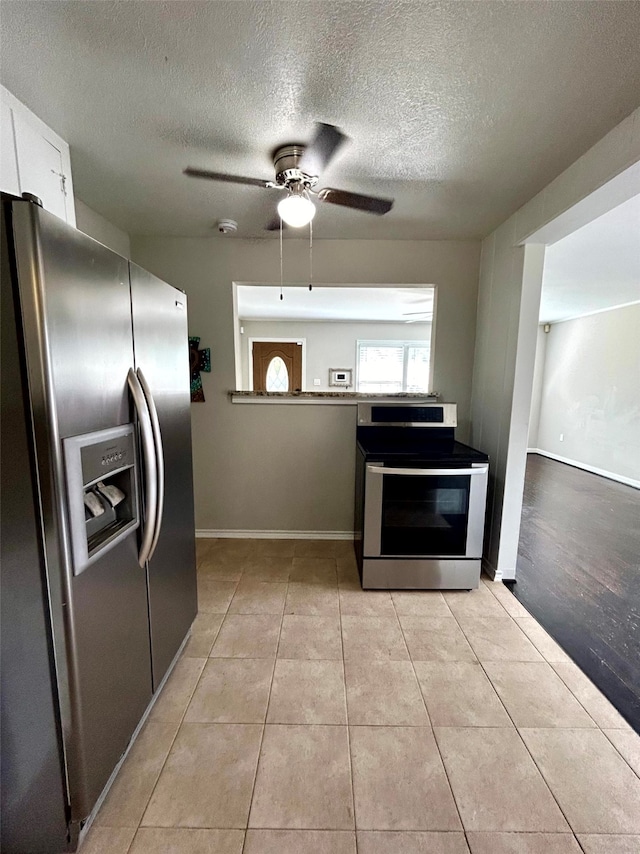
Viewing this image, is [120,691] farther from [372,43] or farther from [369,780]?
[372,43]

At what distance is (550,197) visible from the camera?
1825 millimetres

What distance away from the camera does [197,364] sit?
9.00 ft

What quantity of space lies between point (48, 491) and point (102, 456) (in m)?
0.19

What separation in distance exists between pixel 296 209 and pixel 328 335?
201 inches

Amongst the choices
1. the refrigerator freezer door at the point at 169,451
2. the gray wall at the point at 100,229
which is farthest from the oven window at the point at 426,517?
the gray wall at the point at 100,229

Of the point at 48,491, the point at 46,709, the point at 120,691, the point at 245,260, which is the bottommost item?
the point at 120,691

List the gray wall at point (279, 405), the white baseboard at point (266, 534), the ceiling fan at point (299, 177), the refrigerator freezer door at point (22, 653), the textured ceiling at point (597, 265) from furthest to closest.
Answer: the white baseboard at point (266, 534) < the gray wall at point (279, 405) < the textured ceiling at point (597, 265) < the ceiling fan at point (299, 177) < the refrigerator freezer door at point (22, 653)

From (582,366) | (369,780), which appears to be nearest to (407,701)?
(369,780)

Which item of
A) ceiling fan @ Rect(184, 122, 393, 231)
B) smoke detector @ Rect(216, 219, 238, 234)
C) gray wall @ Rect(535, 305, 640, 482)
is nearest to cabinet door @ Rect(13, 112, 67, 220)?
ceiling fan @ Rect(184, 122, 393, 231)

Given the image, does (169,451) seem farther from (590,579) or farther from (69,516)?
(590,579)

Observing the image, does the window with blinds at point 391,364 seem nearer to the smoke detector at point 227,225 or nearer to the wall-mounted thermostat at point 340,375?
the wall-mounted thermostat at point 340,375

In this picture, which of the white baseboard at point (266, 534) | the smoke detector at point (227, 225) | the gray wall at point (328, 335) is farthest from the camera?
the gray wall at point (328, 335)

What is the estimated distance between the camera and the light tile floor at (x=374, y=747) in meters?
1.04

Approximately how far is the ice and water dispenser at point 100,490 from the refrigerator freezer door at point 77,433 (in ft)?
0.08
